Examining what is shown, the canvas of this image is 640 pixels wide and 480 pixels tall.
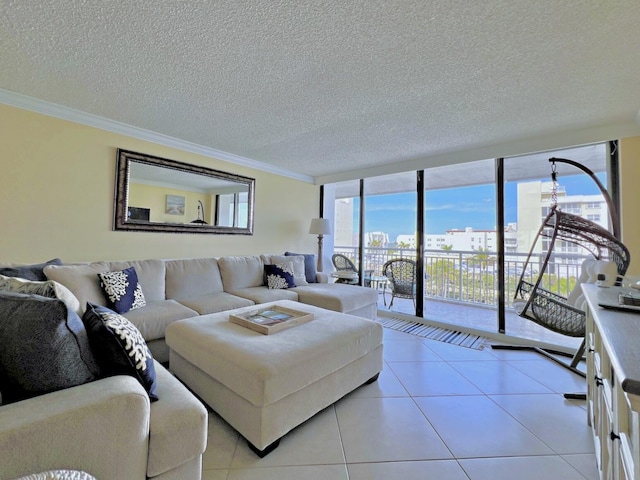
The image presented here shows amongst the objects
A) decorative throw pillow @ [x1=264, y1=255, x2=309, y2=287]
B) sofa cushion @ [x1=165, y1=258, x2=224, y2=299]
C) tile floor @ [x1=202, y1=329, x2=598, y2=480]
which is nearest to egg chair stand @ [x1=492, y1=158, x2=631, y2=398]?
tile floor @ [x1=202, y1=329, x2=598, y2=480]

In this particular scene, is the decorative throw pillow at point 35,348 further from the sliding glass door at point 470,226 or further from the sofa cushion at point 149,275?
the sliding glass door at point 470,226

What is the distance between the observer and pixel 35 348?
2.85ft

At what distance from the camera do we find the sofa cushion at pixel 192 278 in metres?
2.93

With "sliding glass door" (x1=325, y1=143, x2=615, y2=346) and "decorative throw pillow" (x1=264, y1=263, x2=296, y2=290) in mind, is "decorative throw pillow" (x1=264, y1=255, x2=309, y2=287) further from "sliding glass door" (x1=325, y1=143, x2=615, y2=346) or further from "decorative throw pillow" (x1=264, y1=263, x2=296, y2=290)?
"sliding glass door" (x1=325, y1=143, x2=615, y2=346)

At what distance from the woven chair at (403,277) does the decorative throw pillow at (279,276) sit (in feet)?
5.31

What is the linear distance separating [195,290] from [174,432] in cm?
221

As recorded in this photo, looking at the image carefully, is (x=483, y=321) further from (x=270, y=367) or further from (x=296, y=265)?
(x=270, y=367)

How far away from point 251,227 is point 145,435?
3288 mm

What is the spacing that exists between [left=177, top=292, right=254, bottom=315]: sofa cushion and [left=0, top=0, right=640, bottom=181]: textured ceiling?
1.79 meters

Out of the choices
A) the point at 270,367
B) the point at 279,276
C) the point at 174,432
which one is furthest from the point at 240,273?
the point at 174,432

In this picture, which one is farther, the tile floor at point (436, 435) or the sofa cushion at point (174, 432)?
the tile floor at point (436, 435)

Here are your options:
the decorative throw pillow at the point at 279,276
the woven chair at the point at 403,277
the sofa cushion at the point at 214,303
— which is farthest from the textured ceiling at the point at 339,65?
the woven chair at the point at 403,277

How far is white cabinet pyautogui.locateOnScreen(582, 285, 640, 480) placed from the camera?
62cm

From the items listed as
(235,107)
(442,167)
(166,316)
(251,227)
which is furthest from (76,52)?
(442,167)
